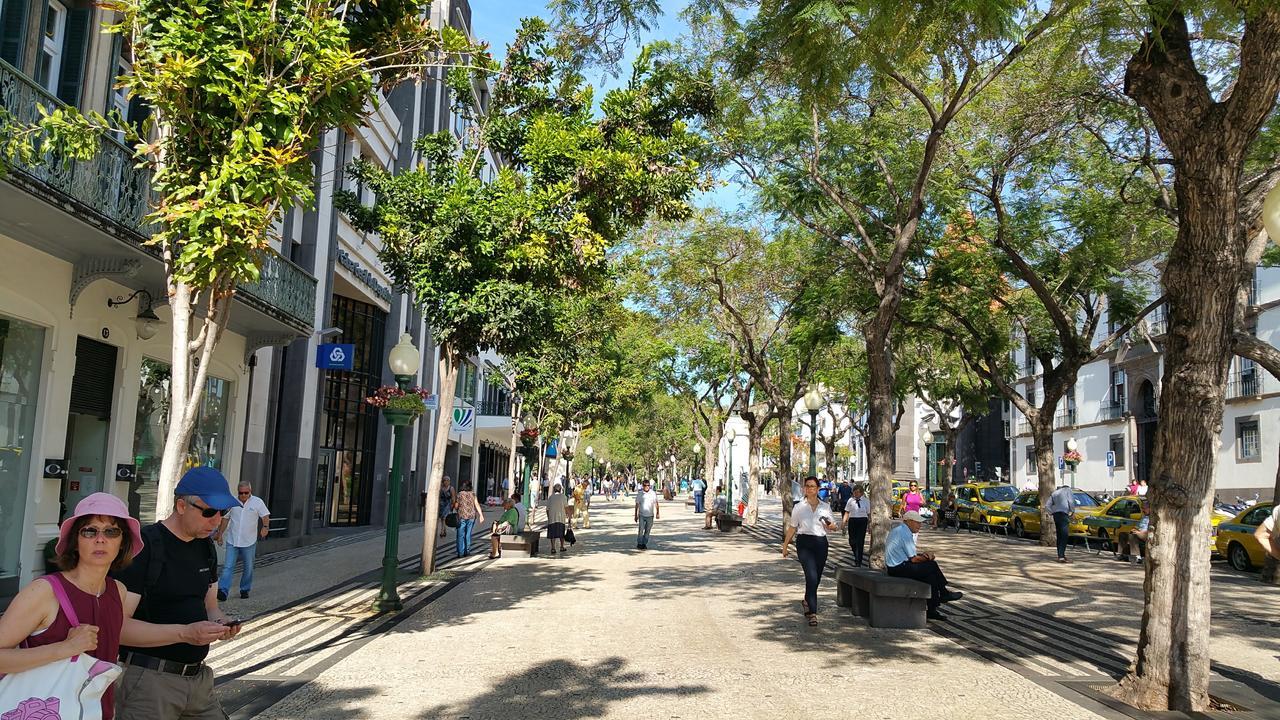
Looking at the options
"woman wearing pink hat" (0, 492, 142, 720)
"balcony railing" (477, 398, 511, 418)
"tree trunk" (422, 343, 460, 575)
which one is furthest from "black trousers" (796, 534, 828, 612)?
"balcony railing" (477, 398, 511, 418)

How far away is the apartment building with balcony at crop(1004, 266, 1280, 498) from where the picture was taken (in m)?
32.1

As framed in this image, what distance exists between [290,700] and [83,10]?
31.1 ft

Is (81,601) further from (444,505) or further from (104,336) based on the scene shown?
(444,505)

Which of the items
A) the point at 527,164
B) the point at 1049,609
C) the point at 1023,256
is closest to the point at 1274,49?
the point at 1049,609

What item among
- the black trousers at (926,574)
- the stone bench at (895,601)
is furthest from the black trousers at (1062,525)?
the stone bench at (895,601)

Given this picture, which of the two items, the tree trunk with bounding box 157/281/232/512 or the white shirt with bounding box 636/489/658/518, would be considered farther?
the white shirt with bounding box 636/489/658/518

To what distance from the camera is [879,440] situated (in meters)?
14.7

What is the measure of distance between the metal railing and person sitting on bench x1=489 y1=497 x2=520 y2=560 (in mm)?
34450

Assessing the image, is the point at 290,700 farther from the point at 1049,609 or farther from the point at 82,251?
the point at 1049,609

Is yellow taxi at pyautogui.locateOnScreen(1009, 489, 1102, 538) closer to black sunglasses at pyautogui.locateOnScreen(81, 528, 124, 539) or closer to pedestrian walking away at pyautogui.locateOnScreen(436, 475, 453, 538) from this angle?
pedestrian walking away at pyautogui.locateOnScreen(436, 475, 453, 538)

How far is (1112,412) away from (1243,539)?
2926 cm

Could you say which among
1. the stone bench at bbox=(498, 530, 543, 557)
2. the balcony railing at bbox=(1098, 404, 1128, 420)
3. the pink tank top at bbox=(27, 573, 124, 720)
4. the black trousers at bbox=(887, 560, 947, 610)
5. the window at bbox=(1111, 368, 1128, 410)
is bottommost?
the stone bench at bbox=(498, 530, 543, 557)

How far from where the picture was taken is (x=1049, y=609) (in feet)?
39.7

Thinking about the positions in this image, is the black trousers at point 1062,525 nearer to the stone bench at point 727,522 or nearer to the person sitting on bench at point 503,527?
the stone bench at point 727,522
